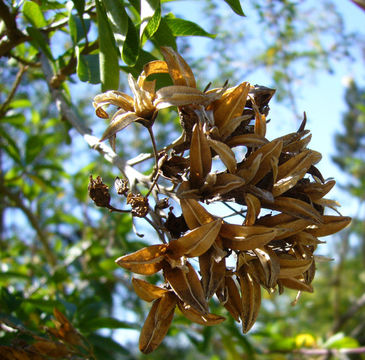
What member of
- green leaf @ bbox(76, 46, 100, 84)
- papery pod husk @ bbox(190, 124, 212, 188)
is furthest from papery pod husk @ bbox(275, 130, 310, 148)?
green leaf @ bbox(76, 46, 100, 84)

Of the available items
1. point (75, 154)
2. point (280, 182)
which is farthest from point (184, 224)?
point (75, 154)

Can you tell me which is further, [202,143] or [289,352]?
[289,352]

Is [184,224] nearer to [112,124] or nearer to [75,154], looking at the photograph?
[112,124]

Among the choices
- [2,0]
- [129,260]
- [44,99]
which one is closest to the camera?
[129,260]

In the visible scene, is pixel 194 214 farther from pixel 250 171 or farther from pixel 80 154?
pixel 80 154

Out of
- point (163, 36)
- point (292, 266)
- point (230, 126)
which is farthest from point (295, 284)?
point (163, 36)

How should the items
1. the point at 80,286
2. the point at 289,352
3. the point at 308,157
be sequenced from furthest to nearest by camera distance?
the point at 80,286, the point at 289,352, the point at 308,157
